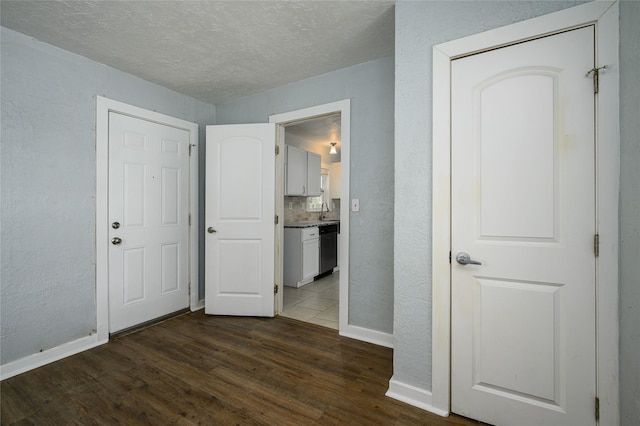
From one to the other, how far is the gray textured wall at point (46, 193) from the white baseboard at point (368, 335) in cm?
229

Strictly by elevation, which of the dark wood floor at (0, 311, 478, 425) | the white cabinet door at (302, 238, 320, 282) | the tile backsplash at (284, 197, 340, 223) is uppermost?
the tile backsplash at (284, 197, 340, 223)

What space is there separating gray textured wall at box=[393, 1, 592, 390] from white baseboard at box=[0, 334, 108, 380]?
259 cm

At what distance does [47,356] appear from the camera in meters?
2.22

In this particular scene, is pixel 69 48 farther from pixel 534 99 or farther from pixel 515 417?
pixel 515 417

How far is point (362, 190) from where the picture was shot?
2.63 meters

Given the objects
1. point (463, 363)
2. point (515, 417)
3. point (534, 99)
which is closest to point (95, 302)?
point (463, 363)

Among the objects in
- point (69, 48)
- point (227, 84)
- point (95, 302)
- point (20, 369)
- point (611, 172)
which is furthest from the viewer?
point (227, 84)

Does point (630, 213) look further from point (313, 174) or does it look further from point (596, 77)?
point (313, 174)

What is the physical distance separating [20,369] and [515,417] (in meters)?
3.31

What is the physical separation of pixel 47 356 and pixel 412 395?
9.09 feet

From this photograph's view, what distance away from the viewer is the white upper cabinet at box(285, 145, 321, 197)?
4633mm

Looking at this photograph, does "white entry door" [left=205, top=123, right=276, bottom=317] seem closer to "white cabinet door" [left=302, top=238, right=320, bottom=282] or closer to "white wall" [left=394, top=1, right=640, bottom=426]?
"white cabinet door" [left=302, top=238, right=320, bottom=282]

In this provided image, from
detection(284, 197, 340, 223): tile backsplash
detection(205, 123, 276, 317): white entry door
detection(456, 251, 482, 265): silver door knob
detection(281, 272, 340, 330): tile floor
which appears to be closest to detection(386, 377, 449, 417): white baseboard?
detection(456, 251, 482, 265): silver door knob

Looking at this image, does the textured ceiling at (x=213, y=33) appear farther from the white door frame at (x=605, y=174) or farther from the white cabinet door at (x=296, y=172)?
the white cabinet door at (x=296, y=172)
